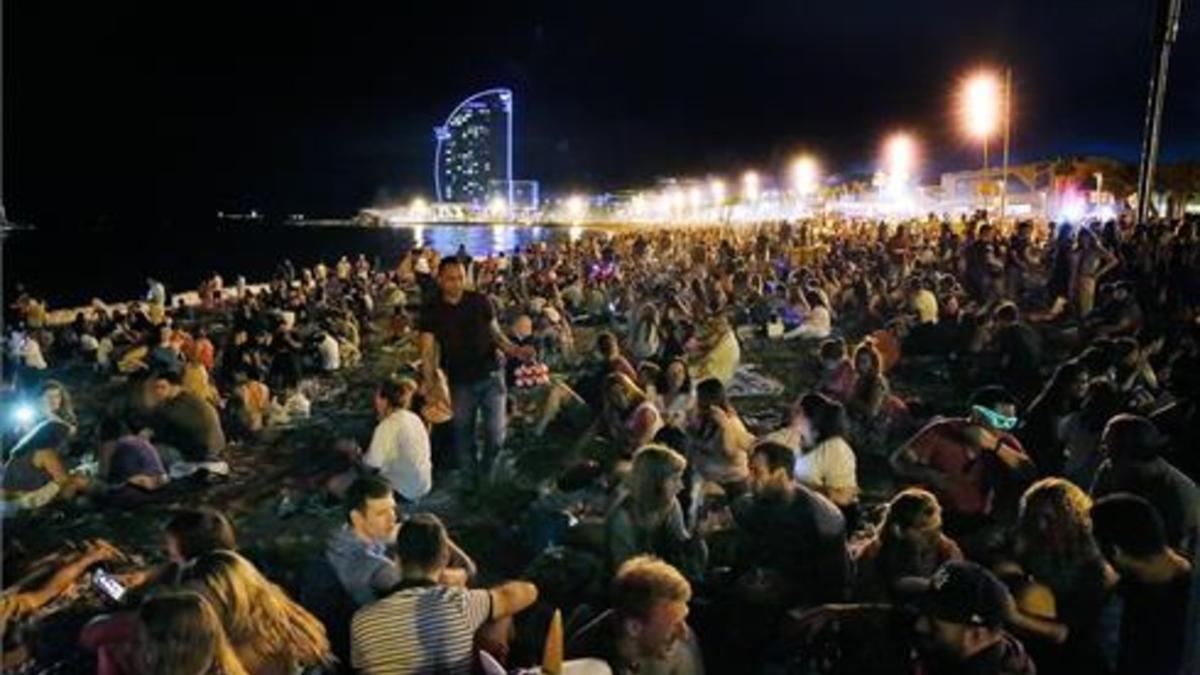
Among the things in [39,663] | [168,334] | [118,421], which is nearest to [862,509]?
[39,663]

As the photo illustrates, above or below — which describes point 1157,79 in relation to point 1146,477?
above

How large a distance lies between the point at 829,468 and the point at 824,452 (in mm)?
96

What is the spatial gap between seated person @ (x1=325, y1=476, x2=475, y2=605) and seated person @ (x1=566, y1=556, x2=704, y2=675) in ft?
3.39

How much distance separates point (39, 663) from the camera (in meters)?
4.91

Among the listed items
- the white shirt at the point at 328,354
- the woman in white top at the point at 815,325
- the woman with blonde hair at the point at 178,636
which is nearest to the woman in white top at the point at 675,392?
the woman with blonde hair at the point at 178,636

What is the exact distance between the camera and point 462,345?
731cm

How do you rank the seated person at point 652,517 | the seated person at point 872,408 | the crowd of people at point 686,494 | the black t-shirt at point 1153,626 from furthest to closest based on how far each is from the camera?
the seated person at point 872,408 < the seated person at point 652,517 < the black t-shirt at point 1153,626 < the crowd of people at point 686,494

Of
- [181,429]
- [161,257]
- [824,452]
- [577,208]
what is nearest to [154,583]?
[824,452]

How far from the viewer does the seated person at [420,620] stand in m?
3.63

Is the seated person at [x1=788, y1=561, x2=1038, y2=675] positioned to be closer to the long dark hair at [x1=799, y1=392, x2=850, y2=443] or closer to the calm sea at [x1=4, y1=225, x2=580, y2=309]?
the long dark hair at [x1=799, y1=392, x2=850, y2=443]

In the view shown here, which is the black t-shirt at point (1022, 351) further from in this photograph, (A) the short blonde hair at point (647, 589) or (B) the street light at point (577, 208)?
(B) the street light at point (577, 208)

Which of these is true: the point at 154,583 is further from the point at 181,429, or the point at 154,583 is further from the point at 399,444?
Result: the point at 181,429

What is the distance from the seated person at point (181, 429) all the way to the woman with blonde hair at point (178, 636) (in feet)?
17.3

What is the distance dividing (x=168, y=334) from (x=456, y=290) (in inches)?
264
